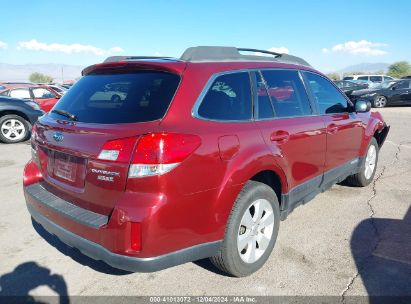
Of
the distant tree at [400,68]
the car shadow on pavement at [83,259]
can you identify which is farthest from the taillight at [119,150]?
the distant tree at [400,68]

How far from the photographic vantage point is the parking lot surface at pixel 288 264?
284 cm

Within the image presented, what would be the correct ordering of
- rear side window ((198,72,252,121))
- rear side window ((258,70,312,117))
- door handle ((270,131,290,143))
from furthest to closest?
rear side window ((258,70,312,117)) → door handle ((270,131,290,143)) → rear side window ((198,72,252,121))

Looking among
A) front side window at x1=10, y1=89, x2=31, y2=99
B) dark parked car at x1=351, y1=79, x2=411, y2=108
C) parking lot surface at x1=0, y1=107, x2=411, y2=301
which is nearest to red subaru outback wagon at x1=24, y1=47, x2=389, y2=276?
parking lot surface at x1=0, y1=107, x2=411, y2=301

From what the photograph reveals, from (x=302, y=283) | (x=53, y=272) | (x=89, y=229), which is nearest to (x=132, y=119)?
(x=89, y=229)

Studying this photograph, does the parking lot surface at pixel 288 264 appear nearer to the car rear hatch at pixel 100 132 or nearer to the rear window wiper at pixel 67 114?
the car rear hatch at pixel 100 132

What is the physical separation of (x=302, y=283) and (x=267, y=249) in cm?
40

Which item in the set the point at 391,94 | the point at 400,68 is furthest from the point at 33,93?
the point at 400,68

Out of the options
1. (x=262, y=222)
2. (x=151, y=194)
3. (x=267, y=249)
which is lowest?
(x=267, y=249)

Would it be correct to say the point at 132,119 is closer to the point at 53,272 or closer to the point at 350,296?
the point at 53,272

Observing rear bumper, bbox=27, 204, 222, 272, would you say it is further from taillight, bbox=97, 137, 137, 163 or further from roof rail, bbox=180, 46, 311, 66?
roof rail, bbox=180, 46, 311, 66

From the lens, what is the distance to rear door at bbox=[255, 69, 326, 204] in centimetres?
312

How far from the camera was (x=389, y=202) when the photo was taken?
186 inches

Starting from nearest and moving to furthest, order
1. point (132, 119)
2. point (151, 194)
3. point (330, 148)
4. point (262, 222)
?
point (151, 194) → point (132, 119) → point (262, 222) → point (330, 148)

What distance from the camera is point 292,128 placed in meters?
3.34
